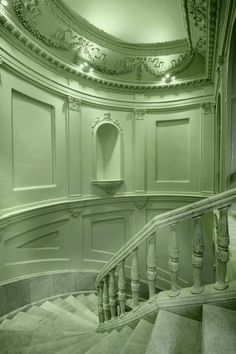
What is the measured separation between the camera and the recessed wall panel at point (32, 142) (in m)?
3.38

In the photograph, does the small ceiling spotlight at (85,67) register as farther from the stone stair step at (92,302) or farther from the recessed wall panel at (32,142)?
the stone stair step at (92,302)

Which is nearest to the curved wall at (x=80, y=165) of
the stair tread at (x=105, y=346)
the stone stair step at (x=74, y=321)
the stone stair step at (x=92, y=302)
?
the stone stair step at (x=92, y=302)

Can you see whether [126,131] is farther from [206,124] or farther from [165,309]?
[165,309]

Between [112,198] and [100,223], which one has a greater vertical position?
[112,198]

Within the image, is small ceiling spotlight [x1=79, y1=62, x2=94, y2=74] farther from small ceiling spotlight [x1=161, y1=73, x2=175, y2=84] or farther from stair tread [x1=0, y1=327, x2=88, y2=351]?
stair tread [x1=0, y1=327, x2=88, y2=351]

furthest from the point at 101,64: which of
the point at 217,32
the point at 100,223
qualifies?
the point at 100,223

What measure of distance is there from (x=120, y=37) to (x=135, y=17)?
630 mm

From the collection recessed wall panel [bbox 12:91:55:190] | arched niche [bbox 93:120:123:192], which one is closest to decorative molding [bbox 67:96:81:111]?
recessed wall panel [bbox 12:91:55:190]

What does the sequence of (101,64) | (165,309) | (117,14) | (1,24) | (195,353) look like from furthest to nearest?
1. (101,64)
2. (117,14)
3. (1,24)
4. (165,309)
5. (195,353)

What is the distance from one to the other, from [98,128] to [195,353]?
4.48 metres

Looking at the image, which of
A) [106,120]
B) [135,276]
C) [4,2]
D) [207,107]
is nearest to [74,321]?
[135,276]

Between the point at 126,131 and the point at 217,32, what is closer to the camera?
the point at 217,32

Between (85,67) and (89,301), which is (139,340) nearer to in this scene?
(89,301)

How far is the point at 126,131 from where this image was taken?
5.32 meters
